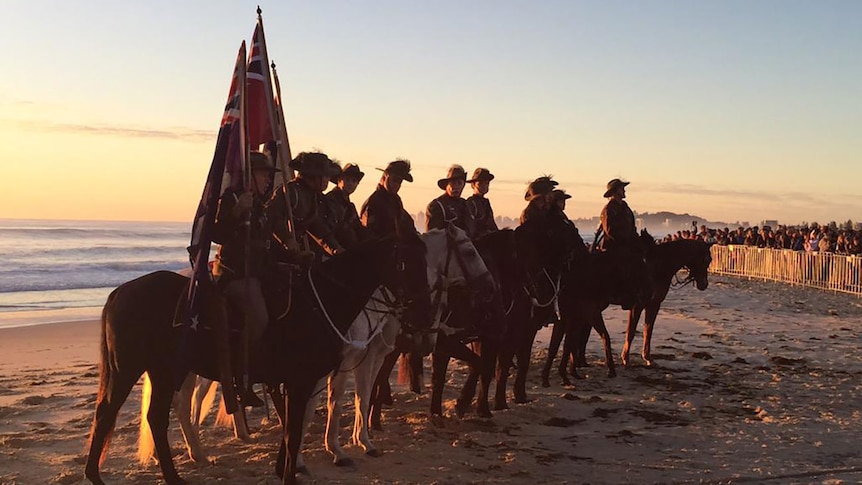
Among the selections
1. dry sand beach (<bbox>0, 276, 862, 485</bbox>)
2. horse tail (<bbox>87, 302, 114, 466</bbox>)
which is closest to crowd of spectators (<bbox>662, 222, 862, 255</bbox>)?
dry sand beach (<bbox>0, 276, 862, 485</bbox>)

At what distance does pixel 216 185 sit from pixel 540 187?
5.43 metres

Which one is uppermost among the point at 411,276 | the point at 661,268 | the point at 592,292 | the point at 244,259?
the point at 244,259

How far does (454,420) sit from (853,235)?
25.3m

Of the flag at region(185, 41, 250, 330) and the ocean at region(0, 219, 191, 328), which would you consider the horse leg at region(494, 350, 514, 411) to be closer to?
the flag at region(185, 41, 250, 330)

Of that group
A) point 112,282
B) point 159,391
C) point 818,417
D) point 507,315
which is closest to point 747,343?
point 818,417

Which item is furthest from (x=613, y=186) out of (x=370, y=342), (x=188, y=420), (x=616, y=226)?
(x=188, y=420)

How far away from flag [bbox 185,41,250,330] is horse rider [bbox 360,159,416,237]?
231cm

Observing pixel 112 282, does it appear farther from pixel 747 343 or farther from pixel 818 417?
pixel 818 417

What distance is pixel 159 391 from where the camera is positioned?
6340mm

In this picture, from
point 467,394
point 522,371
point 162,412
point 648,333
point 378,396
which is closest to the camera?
point 162,412

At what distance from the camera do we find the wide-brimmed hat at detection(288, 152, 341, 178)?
7.07 metres

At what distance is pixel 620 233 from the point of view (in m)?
12.0

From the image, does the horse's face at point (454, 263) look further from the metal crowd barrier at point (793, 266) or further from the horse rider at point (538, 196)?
the metal crowd barrier at point (793, 266)

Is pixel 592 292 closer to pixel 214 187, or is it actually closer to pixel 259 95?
pixel 259 95
